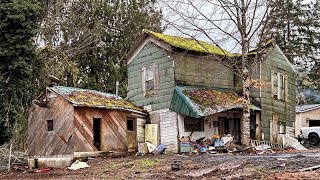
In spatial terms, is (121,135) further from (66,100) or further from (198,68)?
(198,68)

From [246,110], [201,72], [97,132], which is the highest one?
[201,72]

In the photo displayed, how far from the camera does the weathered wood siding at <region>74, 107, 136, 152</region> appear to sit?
64.5 ft

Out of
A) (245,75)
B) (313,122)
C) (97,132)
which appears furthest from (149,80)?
(313,122)

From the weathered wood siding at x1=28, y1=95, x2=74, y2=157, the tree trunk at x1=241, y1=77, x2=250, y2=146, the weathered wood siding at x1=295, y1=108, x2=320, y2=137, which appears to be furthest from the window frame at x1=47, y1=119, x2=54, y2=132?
the weathered wood siding at x1=295, y1=108, x2=320, y2=137

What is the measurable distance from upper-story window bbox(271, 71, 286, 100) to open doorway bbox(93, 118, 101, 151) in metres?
9.83

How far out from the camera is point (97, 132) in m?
21.5

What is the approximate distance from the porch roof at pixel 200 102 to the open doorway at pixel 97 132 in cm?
357

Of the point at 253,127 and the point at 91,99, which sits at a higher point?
the point at 91,99

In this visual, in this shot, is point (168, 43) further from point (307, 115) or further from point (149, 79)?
point (307, 115)

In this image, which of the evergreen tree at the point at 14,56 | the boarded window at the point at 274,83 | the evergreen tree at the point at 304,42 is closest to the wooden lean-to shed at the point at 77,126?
the evergreen tree at the point at 14,56

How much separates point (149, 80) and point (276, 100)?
23.8 ft

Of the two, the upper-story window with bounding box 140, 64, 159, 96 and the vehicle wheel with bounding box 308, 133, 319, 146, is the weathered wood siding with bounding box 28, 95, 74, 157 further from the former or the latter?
the vehicle wheel with bounding box 308, 133, 319, 146

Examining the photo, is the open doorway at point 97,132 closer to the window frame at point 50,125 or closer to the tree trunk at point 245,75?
the window frame at point 50,125

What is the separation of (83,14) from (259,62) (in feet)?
52.6
